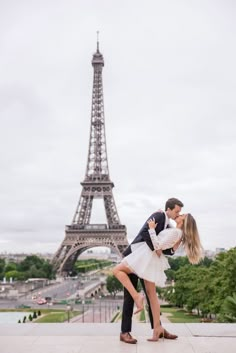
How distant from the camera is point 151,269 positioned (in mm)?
6180

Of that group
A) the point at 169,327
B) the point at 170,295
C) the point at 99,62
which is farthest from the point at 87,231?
the point at 169,327

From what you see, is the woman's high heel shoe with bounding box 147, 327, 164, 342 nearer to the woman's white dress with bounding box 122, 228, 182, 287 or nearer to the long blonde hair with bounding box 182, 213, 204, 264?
the woman's white dress with bounding box 122, 228, 182, 287

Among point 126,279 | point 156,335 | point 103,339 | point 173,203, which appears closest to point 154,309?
point 156,335

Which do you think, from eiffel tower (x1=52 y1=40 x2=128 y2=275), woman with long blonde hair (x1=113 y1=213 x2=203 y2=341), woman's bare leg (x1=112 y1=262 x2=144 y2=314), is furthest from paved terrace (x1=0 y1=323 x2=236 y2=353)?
eiffel tower (x1=52 y1=40 x2=128 y2=275)

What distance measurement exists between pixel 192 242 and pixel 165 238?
1.26 feet

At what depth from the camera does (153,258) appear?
20.4 feet

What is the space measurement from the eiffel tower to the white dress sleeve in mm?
58179

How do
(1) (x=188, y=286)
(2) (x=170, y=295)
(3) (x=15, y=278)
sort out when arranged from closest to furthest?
(1) (x=188, y=286) < (2) (x=170, y=295) < (3) (x=15, y=278)

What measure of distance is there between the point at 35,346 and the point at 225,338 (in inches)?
99.7

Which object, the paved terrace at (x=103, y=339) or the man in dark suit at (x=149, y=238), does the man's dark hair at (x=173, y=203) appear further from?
the paved terrace at (x=103, y=339)

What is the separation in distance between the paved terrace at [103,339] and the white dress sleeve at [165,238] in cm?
124

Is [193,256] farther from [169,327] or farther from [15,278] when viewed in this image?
[15,278]

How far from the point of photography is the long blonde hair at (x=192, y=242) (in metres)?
6.20

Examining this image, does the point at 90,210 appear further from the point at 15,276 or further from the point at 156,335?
Answer: the point at 156,335
